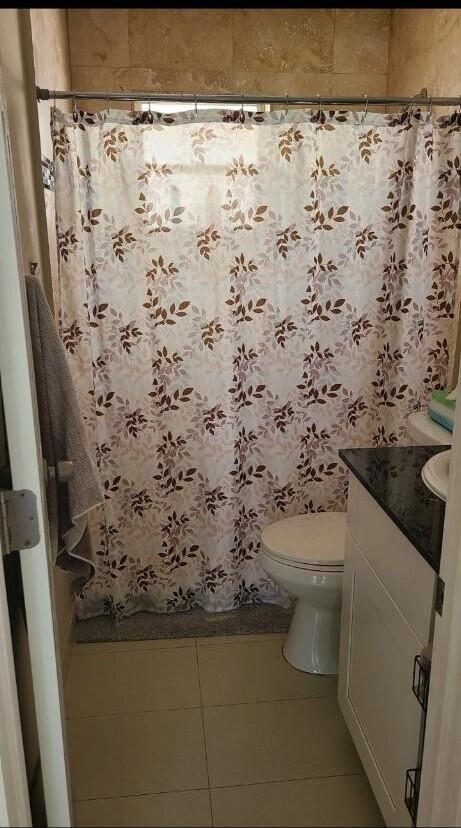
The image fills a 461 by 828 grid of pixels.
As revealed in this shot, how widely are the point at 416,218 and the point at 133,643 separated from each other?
1679 mm

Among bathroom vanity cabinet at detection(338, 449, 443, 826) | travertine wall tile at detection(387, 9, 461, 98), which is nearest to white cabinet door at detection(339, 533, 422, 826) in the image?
bathroom vanity cabinet at detection(338, 449, 443, 826)

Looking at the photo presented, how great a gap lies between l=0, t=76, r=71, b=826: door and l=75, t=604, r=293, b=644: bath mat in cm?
122

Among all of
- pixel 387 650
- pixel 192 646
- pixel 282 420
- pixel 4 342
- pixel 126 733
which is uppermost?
pixel 4 342

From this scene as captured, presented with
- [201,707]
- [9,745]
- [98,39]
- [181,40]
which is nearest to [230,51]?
[181,40]

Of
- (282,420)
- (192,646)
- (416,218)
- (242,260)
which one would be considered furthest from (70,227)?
(192,646)

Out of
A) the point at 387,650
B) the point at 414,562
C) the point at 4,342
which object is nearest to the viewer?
the point at 4,342

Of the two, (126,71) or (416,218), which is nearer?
(416,218)

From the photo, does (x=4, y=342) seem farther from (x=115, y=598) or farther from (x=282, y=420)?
(x=115, y=598)

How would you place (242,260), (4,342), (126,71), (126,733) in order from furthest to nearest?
(126,71), (242,260), (126,733), (4,342)

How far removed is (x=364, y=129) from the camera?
1955mm

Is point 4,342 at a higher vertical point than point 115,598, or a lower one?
higher

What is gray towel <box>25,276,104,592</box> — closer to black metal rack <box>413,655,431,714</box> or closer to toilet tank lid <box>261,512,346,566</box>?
black metal rack <box>413,655,431,714</box>

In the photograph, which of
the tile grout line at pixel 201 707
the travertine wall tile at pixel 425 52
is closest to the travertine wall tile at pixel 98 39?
the travertine wall tile at pixel 425 52

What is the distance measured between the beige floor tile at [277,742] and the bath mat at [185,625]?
18.5 inches
